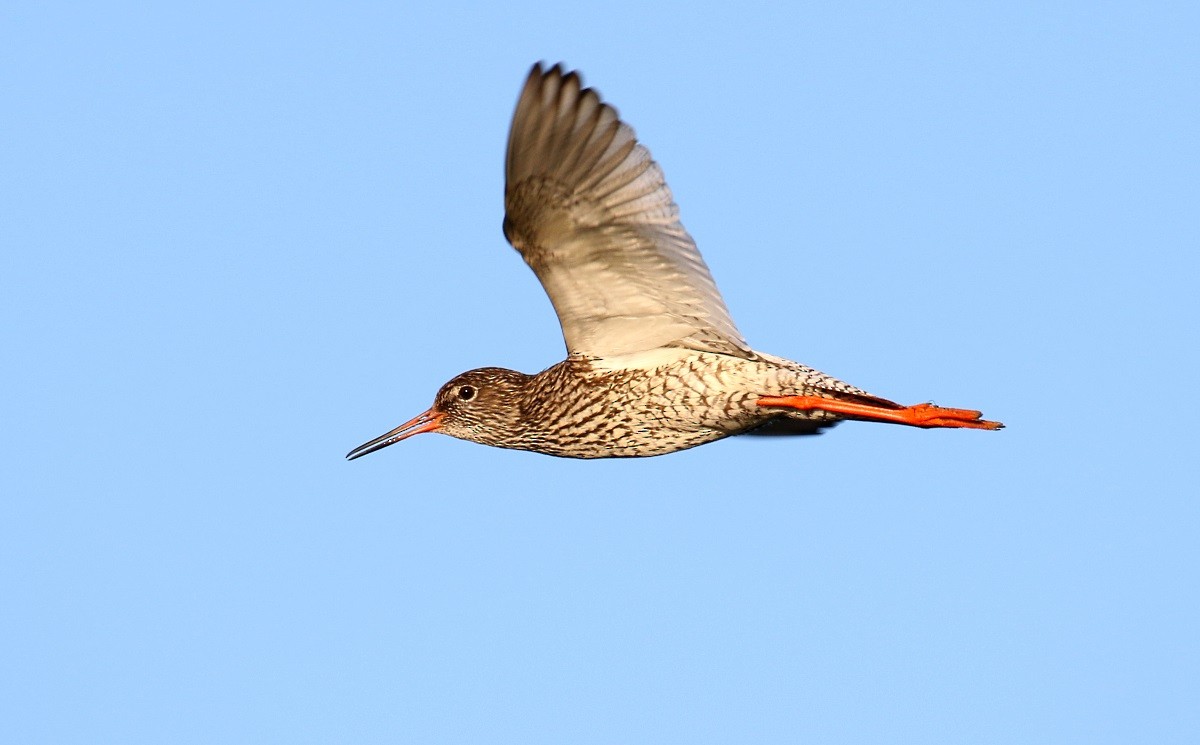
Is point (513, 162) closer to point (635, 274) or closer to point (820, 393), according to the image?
point (635, 274)

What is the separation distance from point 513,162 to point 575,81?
22.9 inches

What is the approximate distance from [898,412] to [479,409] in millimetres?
2915

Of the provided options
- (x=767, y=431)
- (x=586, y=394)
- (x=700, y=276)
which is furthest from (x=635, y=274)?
(x=767, y=431)

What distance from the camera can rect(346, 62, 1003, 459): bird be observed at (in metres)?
7.75

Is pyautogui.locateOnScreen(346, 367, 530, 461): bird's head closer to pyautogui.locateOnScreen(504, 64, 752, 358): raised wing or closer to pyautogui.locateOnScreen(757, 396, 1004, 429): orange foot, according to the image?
pyautogui.locateOnScreen(504, 64, 752, 358): raised wing

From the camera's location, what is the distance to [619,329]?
28.5 ft

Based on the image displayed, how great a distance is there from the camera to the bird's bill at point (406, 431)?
991 centimetres

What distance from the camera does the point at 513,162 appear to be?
779 cm

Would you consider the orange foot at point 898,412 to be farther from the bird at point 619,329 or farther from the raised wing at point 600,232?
the raised wing at point 600,232

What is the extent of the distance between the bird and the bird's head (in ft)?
0.05

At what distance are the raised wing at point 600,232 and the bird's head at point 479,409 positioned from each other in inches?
31.9

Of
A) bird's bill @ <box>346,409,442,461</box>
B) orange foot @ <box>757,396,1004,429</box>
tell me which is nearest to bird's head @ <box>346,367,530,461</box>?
bird's bill @ <box>346,409,442,461</box>

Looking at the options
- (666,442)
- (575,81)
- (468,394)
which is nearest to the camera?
(575,81)

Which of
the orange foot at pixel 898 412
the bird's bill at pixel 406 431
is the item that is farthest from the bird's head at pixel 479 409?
the orange foot at pixel 898 412
